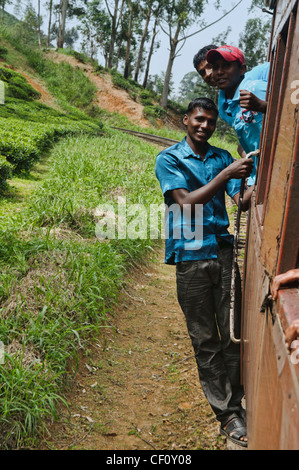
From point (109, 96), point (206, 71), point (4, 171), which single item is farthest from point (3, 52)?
point (206, 71)

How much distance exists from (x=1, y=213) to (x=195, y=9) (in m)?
28.4

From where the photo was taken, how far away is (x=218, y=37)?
40500 millimetres

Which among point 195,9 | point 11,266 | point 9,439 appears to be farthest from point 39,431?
point 195,9

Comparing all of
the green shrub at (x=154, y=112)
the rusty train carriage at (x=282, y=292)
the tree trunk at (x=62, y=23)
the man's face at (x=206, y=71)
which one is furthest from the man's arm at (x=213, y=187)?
the tree trunk at (x=62, y=23)

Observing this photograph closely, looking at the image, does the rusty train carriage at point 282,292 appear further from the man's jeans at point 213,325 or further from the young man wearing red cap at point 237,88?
the young man wearing red cap at point 237,88

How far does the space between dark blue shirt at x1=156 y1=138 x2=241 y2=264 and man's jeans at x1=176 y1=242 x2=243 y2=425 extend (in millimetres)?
80

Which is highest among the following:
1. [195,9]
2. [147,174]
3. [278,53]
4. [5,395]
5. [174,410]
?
[195,9]

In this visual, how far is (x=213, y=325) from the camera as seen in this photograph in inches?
102

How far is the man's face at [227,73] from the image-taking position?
9.16 ft

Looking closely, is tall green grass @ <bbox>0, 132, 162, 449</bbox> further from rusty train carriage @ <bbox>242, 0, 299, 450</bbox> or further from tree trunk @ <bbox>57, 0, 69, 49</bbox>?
tree trunk @ <bbox>57, 0, 69, 49</bbox>

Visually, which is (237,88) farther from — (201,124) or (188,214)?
(188,214)

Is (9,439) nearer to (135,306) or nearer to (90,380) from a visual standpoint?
(90,380)

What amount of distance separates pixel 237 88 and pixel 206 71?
0.23m

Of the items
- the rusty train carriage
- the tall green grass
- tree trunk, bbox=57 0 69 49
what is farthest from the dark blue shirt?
tree trunk, bbox=57 0 69 49
